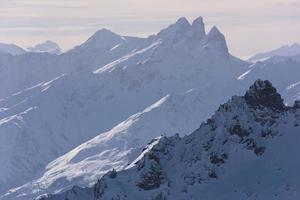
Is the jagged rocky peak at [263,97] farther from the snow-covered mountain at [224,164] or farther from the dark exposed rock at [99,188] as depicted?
the dark exposed rock at [99,188]

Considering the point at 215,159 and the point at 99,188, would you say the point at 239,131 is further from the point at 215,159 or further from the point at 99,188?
the point at 99,188

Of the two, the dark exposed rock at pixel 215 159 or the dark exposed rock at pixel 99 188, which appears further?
the dark exposed rock at pixel 215 159

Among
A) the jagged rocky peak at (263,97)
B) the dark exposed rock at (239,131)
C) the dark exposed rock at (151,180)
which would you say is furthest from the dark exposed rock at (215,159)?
the jagged rocky peak at (263,97)

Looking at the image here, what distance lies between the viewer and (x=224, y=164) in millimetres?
112375

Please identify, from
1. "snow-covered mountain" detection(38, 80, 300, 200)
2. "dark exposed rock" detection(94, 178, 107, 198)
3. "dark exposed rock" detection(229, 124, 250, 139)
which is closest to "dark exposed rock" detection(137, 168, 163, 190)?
"snow-covered mountain" detection(38, 80, 300, 200)

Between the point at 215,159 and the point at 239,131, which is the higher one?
the point at 239,131

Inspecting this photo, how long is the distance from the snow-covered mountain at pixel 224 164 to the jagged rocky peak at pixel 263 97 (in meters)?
Result: 0.26

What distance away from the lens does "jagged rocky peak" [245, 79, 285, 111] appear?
12288 centimetres

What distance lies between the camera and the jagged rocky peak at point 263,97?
403ft

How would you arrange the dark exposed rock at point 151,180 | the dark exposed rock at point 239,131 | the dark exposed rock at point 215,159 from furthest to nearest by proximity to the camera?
the dark exposed rock at point 239,131 → the dark exposed rock at point 215,159 → the dark exposed rock at point 151,180

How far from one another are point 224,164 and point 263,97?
51.9 feet

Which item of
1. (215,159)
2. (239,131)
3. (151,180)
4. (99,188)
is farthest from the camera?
(239,131)

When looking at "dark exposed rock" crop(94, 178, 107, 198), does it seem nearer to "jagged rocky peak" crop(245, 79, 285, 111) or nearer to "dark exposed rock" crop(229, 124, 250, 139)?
"dark exposed rock" crop(229, 124, 250, 139)

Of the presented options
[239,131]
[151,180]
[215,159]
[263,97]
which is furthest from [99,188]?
[263,97]
